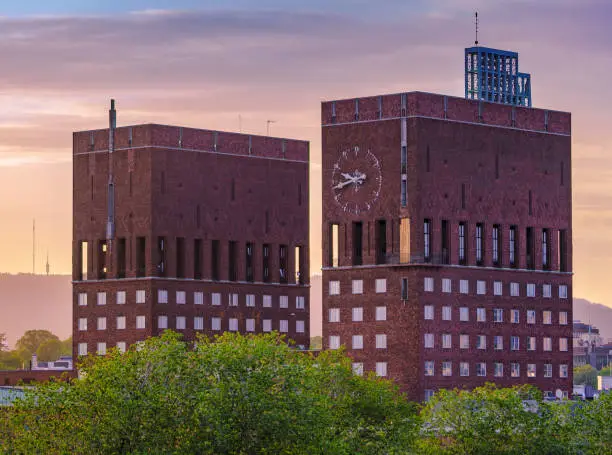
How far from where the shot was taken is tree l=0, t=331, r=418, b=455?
448 feet

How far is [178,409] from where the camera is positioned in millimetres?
139500

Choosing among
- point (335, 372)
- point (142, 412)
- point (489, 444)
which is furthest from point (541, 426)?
point (142, 412)

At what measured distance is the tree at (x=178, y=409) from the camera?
448 ft

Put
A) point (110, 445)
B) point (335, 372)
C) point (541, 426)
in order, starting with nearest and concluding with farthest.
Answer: point (110, 445)
point (541, 426)
point (335, 372)

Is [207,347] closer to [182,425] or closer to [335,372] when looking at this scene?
[182,425]

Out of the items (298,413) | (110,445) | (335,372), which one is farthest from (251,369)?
(335,372)

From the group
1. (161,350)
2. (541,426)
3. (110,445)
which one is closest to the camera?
(110,445)

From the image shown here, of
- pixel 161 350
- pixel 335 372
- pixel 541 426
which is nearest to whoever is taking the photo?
pixel 161 350

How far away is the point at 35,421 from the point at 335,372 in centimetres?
6034

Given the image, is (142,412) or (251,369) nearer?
(142,412)

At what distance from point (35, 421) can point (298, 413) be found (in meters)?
17.7

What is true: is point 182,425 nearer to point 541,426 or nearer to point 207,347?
point 207,347

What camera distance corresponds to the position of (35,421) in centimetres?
13888

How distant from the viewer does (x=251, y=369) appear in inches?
5822
